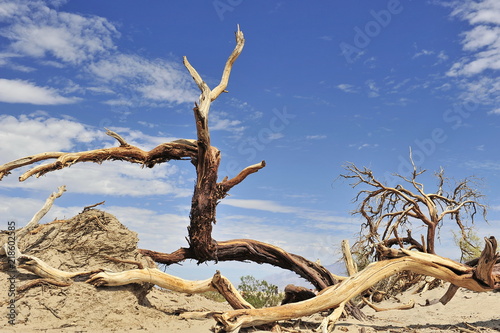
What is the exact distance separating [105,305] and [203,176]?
2.87 m

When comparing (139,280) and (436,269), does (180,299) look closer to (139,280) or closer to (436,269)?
(139,280)

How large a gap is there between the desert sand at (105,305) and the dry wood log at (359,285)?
1.06 ft

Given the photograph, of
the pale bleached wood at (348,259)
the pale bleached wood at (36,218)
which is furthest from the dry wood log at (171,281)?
the pale bleached wood at (348,259)

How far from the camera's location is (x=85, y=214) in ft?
26.6

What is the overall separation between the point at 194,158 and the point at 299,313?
12.3ft

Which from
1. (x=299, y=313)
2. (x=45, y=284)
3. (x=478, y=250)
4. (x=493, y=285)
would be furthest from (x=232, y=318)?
(x=478, y=250)

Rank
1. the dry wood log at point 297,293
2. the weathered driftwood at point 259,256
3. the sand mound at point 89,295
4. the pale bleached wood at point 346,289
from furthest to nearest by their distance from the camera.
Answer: the weathered driftwood at point 259,256, the dry wood log at point 297,293, the sand mound at point 89,295, the pale bleached wood at point 346,289

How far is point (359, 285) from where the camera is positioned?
24.9 feet

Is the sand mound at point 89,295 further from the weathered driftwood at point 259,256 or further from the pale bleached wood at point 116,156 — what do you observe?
the pale bleached wood at point 116,156

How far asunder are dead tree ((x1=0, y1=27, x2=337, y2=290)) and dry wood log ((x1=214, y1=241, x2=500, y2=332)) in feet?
4.50

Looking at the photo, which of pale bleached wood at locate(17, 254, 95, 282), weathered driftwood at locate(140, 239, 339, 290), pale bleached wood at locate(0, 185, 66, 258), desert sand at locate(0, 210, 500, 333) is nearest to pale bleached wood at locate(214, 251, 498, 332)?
desert sand at locate(0, 210, 500, 333)

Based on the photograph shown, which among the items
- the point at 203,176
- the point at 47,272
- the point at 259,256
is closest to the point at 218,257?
the point at 259,256

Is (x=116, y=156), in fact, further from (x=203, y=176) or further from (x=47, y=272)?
(x=47, y=272)

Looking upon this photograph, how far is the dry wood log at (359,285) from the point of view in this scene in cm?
633
